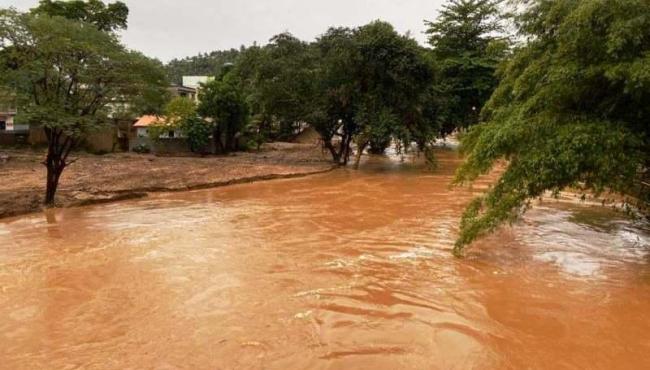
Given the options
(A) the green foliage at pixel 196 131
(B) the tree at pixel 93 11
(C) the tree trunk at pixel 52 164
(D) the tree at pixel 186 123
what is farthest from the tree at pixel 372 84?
(B) the tree at pixel 93 11

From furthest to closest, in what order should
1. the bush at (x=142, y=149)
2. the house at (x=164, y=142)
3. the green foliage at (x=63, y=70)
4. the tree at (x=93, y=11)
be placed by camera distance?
1. the tree at (x=93, y=11)
2. the bush at (x=142, y=149)
3. the house at (x=164, y=142)
4. the green foliage at (x=63, y=70)

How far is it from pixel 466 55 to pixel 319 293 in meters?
27.4

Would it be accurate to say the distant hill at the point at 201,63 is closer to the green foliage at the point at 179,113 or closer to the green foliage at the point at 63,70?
the green foliage at the point at 179,113

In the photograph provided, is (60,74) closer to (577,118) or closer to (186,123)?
(577,118)

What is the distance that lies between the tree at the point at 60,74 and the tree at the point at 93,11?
782 inches

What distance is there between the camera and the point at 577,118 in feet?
20.4

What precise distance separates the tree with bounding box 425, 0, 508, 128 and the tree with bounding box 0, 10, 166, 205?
21375 mm

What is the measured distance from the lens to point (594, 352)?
4465 millimetres

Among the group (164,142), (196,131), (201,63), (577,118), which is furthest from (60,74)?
(201,63)

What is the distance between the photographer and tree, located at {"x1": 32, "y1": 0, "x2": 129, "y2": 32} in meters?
29.1

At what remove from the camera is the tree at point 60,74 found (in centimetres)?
1107

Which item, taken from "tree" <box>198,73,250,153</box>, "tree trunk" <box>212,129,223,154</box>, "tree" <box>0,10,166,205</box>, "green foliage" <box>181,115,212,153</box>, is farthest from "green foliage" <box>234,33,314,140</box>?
"tree" <box>0,10,166,205</box>

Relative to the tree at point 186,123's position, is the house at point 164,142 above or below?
below

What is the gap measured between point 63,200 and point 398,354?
1113cm
